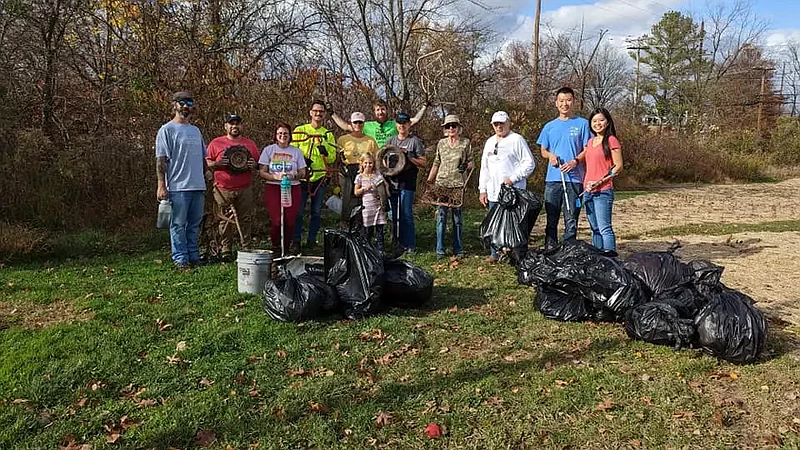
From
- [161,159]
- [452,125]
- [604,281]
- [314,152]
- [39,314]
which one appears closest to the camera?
[604,281]

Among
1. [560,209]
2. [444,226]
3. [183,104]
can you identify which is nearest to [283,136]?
[183,104]

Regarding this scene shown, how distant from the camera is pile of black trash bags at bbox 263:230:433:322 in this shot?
4.77m

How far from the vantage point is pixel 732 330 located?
3934 millimetres

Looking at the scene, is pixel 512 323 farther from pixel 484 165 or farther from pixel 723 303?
pixel 484 165

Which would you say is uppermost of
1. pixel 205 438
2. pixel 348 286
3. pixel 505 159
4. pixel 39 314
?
pixel 505 159

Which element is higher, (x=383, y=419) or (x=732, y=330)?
(x=732, y=330)

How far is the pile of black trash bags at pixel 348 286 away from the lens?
15.6 feet

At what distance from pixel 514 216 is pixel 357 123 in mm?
2129

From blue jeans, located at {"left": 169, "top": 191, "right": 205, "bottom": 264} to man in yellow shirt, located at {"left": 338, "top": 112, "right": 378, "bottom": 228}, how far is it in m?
1.63

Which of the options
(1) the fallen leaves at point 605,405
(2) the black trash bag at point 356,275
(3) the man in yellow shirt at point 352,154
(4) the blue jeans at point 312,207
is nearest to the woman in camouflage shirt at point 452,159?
(3) the man in yellow shirt at point 352,154

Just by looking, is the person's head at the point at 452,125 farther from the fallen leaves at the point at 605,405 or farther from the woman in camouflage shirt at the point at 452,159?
the fallen leaves at the point at 605,405

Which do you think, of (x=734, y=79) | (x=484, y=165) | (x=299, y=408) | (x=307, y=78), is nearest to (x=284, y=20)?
(x=307, y=78)

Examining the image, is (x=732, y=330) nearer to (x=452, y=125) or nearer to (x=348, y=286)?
(x=348, y=286)

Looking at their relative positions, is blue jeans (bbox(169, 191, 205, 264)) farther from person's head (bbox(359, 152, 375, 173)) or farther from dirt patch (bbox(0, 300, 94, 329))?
person's head (bbox(359, 152, 375, 173))
